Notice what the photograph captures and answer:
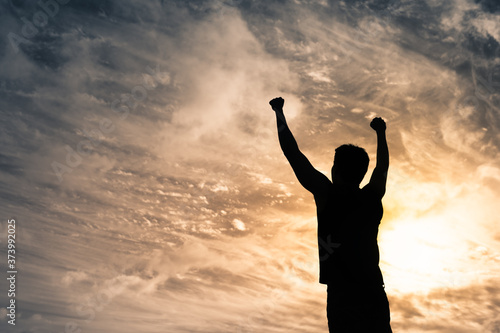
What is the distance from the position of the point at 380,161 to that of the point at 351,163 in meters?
0.64

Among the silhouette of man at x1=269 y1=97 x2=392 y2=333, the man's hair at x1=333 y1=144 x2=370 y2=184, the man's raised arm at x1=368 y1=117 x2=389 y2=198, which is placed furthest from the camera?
the man's raised arm at x1=368 y1=117 x2=389 y2=198

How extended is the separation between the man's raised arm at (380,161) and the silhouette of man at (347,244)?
20cm

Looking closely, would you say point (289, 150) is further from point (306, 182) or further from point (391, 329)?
point (391, 329)

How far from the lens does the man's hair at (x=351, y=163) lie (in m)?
3.48

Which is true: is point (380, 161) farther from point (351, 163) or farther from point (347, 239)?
point (347, 239)

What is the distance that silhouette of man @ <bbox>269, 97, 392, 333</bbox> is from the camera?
322 cm

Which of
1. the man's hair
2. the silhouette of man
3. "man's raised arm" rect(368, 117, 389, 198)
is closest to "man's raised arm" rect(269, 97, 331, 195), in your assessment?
the silhouette of man

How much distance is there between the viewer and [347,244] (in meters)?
3.29

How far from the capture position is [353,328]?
319 cm

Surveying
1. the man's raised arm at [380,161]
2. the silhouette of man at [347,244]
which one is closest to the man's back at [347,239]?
the silhouette of man at [347,244]

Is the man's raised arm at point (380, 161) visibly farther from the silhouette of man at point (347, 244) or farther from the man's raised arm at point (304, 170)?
the man's raised arm at point (304, 170)

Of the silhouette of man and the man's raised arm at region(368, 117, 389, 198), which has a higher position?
the man's raised arm at region(368, 117, 389, 198)

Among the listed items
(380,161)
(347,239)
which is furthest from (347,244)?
(380,161)

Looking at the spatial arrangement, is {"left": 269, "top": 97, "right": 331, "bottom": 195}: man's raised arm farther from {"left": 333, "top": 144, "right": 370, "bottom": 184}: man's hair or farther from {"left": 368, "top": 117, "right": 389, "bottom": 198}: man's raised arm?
{"left": 368, "top": 117, "right": 389, "bottom": 198}: man's raised arm
